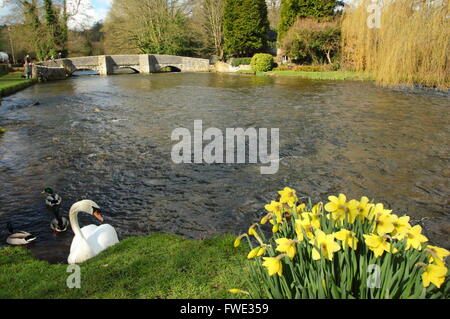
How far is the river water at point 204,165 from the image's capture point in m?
6.11

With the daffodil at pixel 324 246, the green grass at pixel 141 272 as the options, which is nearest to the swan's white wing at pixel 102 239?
the green grass at pixel 141 272

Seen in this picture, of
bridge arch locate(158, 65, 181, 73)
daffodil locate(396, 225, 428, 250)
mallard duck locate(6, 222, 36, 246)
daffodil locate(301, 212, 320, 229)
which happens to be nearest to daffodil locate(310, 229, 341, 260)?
daffodil locate(301, 212, 320, 229)

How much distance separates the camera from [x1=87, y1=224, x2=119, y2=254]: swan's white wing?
470 cm

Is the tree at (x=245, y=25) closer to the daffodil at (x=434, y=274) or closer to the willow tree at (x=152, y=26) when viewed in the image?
the willow tree at (x=152, y=26)

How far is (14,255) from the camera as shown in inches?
183

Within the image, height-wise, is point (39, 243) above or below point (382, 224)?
below

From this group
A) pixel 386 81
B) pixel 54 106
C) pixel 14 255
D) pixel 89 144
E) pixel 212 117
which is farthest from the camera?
pixel 386 81

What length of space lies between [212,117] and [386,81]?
11.6 metres

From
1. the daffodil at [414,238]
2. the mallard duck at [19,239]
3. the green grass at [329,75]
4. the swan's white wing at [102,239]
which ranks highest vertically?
the green grass at [329,75]

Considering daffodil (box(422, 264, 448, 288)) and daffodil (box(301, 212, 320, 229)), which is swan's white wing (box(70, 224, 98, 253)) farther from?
daffodil (box(422, 264, 448, 288))
